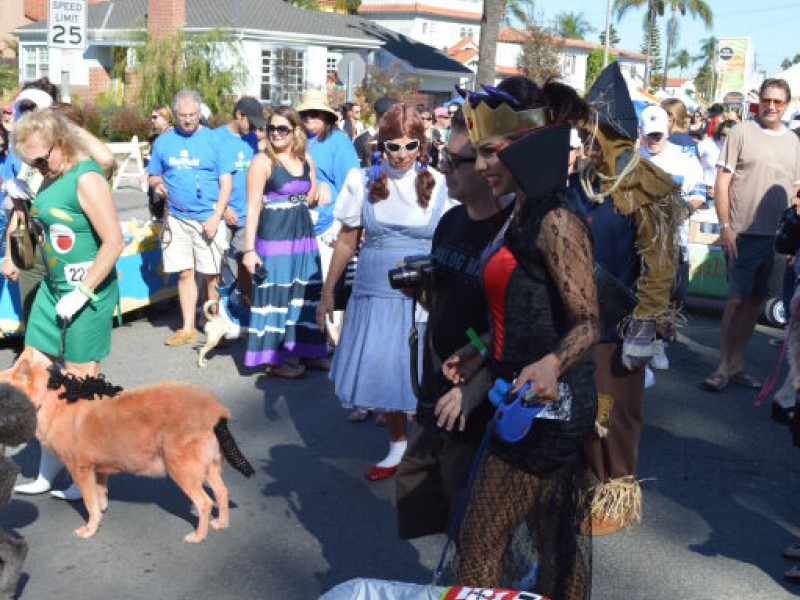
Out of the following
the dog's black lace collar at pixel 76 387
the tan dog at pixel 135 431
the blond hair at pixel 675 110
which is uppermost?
the blond hair at pixel 675 110

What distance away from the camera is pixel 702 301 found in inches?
449

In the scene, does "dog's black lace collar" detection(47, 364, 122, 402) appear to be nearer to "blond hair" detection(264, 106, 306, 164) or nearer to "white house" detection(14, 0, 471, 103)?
"blond hair" detection(264, 106, 306, 164)

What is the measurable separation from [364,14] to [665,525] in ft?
268

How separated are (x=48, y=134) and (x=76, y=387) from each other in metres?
1.25

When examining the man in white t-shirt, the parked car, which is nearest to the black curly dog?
the man in white t-shirt

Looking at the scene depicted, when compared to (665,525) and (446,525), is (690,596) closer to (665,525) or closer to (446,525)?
(665,525)

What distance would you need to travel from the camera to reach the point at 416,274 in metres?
3.76

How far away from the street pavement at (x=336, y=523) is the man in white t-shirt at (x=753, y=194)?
982mm

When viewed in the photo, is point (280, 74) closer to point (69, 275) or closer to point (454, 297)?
point (69, 275)

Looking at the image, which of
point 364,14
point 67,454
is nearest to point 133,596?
point 67,454

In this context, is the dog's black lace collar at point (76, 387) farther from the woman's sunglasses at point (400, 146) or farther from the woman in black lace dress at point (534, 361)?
the woman in black lace dress at point (534, 361)

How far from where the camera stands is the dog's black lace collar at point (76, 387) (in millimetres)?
4891

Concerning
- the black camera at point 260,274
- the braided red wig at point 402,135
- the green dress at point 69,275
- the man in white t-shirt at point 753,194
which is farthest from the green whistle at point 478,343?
the man in white t-shirt at point 753,194

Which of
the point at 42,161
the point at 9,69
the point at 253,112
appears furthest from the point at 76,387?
the point at 9,69
